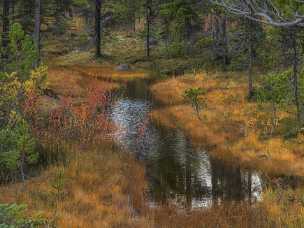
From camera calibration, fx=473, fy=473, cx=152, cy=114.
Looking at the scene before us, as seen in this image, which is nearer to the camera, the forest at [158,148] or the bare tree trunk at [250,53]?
the forest at [158,148]

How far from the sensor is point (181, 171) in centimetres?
1761

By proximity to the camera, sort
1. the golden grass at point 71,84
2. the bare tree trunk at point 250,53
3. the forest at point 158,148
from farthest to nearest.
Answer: the golden grass at point 71,84, the bare tree trunk at point 250,53, the forest at point 158,148

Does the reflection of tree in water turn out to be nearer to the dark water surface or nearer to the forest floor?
the dark water surface

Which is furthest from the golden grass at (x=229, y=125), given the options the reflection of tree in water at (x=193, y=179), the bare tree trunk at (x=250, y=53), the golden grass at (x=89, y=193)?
the golden grass at (x=89, y=193)

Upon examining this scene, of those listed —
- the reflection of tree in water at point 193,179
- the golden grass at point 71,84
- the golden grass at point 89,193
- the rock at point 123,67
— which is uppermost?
the rock at point 123,67

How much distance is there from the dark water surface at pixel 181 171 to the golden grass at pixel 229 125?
34.1 inches

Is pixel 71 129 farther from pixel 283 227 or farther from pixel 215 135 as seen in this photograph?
pixel 283 227

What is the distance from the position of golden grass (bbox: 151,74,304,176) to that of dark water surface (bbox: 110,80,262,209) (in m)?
0.87

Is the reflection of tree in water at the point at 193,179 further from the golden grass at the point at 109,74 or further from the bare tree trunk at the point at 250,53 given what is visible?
the golden grass at the point at 109,74

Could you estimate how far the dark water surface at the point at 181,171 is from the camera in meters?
14.9

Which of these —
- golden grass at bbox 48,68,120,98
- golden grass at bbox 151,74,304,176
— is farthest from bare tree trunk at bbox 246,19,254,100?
golden grass at bbox 48,68,120,98

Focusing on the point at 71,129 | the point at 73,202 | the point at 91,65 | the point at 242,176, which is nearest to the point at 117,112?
the point at 71,129

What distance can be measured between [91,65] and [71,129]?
1246 inches

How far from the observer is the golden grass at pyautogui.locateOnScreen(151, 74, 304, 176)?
1814 centimetres
